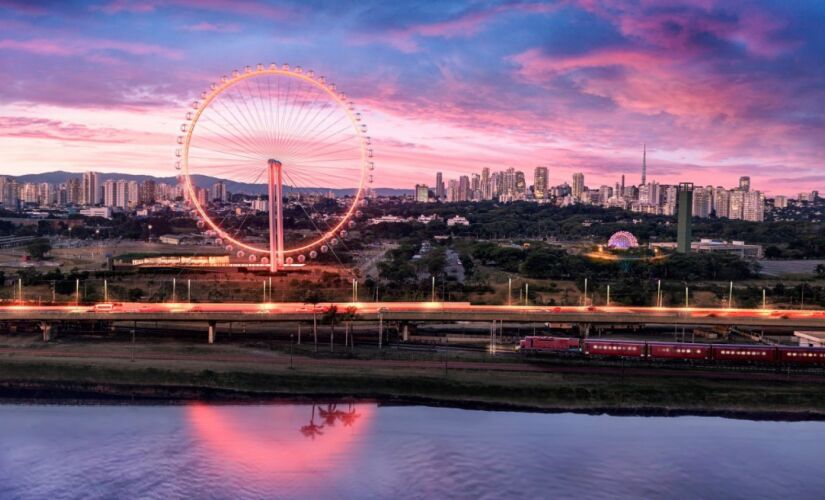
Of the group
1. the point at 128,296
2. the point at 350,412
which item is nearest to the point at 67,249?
the point at 128,296

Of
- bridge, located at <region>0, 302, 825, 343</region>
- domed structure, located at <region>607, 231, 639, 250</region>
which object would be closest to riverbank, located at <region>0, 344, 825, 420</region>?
bridge, located at <region>0, 302, 825, 343</region>

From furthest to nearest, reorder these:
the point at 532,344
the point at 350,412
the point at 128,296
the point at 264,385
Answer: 1. the point at 128,296
2. the point at 532,344
3. the point at 264,385
4. the point at 350,412

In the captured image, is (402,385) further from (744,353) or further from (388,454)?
(744,353)

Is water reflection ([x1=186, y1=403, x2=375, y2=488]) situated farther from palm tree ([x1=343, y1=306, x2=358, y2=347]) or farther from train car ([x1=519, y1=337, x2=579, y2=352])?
train car ([x1=519, y1=337, x2=579, y2=352])

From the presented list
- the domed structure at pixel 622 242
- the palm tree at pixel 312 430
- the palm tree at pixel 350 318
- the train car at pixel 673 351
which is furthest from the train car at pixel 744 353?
the domed structure at pixel 622 242

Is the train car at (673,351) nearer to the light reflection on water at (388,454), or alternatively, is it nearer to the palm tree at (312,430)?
the light reflection on water at (388,454)

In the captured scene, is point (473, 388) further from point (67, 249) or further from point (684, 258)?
point (67, 249)
